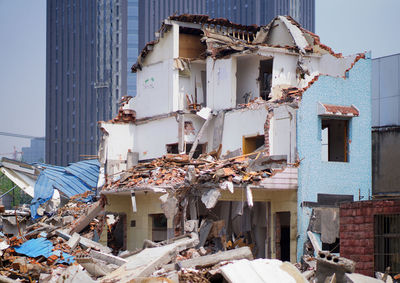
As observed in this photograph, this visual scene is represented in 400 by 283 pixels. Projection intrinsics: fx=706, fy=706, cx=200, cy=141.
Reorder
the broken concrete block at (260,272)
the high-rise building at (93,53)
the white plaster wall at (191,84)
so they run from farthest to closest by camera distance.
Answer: the high-rise building at (93,53) < the white plaster wall at (191,84) < the broken concrete block at (260,272)

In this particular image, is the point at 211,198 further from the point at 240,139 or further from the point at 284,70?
the point at 284,70

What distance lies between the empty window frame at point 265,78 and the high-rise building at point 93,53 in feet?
157

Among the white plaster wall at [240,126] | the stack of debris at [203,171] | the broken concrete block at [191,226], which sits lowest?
the broken concrete block at [191,226]

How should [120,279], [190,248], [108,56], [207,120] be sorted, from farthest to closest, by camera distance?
1. [108,56]
2. [207,120]
3. [190,248]
4. [120,279]

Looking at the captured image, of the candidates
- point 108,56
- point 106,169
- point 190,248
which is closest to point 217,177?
point 190,248

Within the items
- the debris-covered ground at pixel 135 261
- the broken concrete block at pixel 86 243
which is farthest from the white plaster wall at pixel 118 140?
the broken concrete block at pixel 86 243

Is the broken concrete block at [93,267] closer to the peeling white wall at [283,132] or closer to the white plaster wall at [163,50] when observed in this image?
the peeling white wall at [283,132]

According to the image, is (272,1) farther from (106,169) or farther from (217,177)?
(217,177)

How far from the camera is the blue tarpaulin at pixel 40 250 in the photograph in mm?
21312

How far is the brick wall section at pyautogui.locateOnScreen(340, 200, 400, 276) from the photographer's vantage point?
1694cm

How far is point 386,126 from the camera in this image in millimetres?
29766

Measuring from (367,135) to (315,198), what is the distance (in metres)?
3.19

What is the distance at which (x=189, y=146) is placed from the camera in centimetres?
2772

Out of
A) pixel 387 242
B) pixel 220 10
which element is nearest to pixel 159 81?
pixel 387 242
